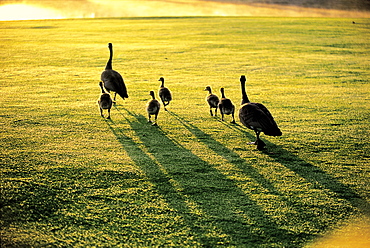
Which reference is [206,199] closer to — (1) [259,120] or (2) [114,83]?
(1) [259,120]

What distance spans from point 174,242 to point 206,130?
4533mm

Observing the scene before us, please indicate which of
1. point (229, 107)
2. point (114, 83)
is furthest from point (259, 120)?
point (114, 83)

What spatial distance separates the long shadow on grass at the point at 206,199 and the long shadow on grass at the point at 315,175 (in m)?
0.85

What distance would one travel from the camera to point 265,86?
1390 cm

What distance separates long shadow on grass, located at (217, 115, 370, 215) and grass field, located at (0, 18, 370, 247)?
2 centimetres

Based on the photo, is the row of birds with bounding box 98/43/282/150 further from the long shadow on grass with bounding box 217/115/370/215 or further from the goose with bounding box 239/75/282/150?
the long shadow on grass with bounding box 217/115/370/215

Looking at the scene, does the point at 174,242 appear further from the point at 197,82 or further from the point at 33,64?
the point at 33,64

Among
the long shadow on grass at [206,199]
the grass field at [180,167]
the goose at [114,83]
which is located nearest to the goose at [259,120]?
the grass field at [180,167]

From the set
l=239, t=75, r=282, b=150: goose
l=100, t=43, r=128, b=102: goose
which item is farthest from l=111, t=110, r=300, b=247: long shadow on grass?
l=100, t=43, r=128, b=102: goose

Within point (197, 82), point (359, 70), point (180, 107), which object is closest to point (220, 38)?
point (359, 70)

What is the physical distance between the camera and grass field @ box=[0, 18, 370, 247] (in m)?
5.01

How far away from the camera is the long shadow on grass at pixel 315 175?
580 centimetres

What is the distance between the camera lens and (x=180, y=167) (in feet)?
22.4

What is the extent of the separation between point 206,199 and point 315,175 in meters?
2.06
